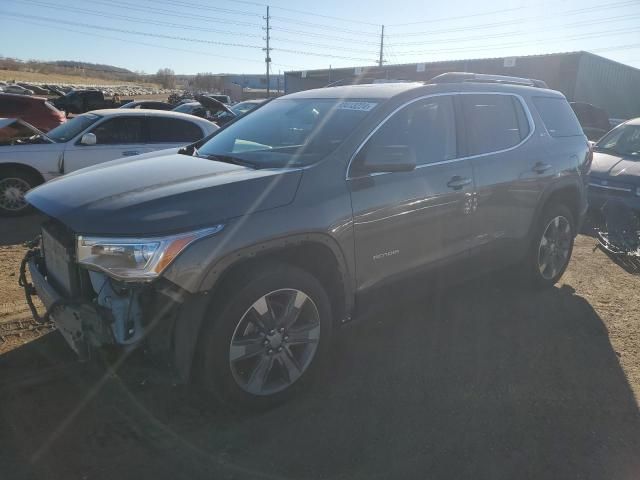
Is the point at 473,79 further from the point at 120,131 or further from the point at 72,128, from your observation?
the point at 72,128

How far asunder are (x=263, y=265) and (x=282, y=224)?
10.1 inches

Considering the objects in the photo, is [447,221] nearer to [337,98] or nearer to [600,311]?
[337,98]

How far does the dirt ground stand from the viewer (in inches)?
101

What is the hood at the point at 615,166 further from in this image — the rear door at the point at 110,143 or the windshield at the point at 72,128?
the windshield at the point at 72,128

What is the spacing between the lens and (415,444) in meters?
2.75

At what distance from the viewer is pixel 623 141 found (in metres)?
8.59

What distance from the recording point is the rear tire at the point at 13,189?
703 centimetres

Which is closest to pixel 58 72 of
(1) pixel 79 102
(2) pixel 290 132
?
(1) pixel 79 102

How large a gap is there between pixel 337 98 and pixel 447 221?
1.27 meters

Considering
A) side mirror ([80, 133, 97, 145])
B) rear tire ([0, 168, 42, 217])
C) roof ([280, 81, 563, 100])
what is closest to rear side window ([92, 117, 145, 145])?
side mirror ([80, 133, 97, 145])

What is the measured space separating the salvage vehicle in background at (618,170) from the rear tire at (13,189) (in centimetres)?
853

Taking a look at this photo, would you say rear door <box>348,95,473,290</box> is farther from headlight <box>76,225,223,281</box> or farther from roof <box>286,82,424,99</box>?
headlight <box>76,225,223,281</box>

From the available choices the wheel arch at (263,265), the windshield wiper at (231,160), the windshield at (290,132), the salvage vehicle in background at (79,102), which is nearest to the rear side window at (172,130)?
the windshield at (290,132)

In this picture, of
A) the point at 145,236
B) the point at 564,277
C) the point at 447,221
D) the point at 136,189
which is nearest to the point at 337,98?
the point at 447,221
